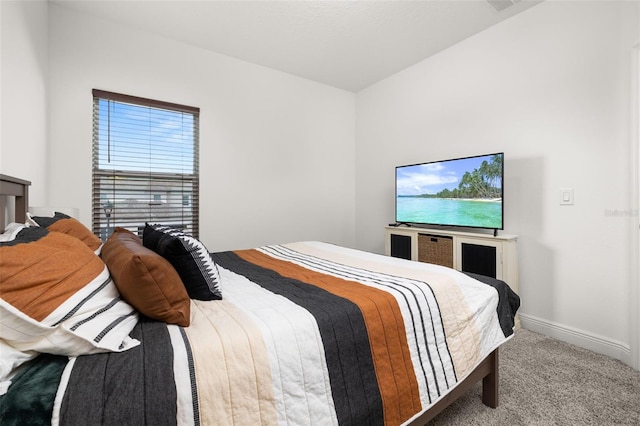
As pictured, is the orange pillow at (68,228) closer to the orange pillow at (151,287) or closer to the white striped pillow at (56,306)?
the white striped pillow at (56,306)

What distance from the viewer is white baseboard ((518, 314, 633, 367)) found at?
6.84 ft

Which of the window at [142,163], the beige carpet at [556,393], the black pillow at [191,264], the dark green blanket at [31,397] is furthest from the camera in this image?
the window at [142,163]

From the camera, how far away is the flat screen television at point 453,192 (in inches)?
104

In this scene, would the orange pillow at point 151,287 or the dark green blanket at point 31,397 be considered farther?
the orange pillow at point 151,287

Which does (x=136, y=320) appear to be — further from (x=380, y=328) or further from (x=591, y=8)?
(x=591, y=8)

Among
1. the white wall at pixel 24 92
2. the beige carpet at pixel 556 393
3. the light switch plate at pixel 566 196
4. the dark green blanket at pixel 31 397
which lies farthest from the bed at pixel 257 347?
the light switch plate at pixel 566 196

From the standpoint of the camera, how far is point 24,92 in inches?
75.4

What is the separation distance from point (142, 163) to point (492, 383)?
3405 millimetres

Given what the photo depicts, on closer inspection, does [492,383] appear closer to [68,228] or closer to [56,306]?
[56,306]

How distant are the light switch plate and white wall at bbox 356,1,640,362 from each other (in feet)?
0.14

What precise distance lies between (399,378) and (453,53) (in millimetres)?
3345

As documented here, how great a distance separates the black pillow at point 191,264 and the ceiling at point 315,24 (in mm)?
2348

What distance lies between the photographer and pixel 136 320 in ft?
3.11

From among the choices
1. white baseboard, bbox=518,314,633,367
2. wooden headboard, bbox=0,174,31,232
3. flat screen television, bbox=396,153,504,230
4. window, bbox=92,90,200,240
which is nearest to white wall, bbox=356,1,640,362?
white baseboard, bbox=518,314,633,367
